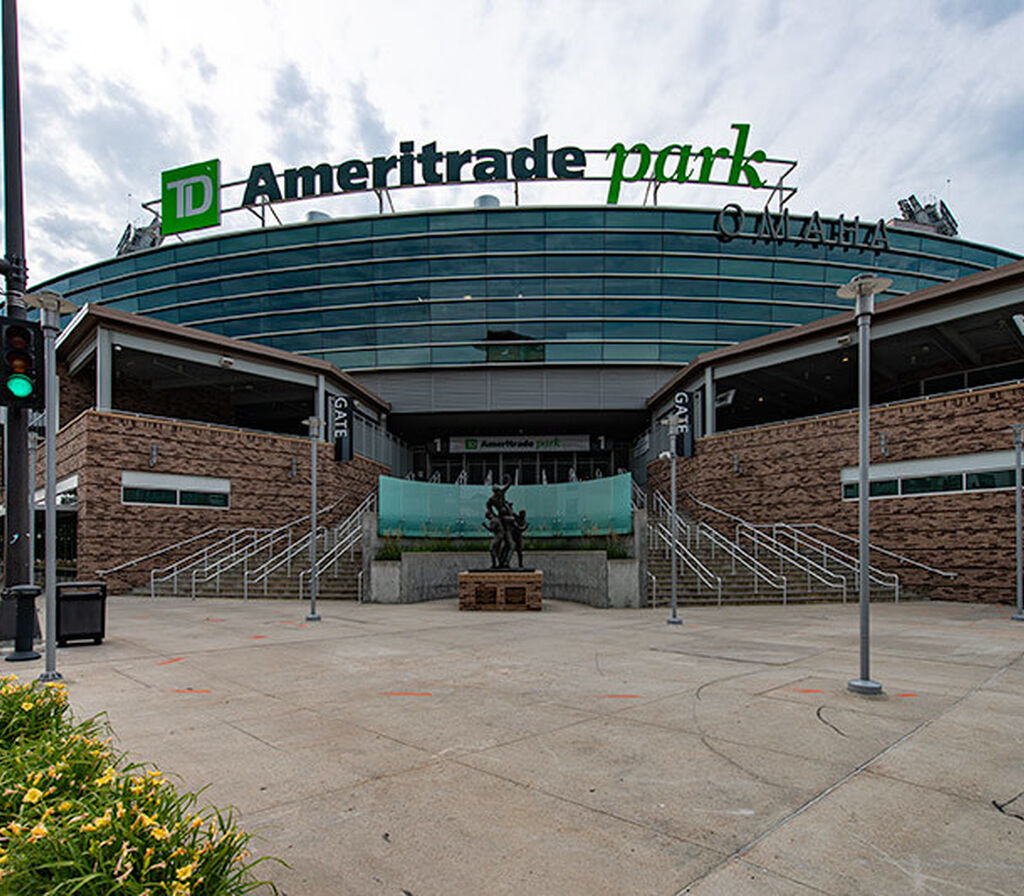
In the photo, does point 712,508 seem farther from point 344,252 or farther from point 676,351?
point 344,252

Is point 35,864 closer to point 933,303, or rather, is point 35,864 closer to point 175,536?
point 175,536

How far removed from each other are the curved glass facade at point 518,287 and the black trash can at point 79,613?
3012cm

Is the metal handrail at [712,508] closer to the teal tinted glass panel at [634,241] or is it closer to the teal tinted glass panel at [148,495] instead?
the teal tinted glass panel at [634,241]

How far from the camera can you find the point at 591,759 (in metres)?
5.47

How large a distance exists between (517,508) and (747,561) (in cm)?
788

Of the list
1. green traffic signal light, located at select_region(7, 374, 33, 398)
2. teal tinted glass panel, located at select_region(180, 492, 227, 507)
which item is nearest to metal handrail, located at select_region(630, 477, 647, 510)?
teal tinted glass panel, located at select_region(180, 492, 227, 507)

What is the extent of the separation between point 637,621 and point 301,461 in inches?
741

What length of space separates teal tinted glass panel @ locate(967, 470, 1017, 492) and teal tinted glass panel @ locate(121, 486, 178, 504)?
87.4 feet

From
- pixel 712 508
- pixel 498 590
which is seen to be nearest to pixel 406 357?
pixel 712 508

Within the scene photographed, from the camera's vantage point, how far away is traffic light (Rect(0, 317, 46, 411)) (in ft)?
28.9

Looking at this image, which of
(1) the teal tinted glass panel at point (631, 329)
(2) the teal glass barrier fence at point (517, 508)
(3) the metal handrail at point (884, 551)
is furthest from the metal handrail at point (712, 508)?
(1) the teal tinted glass panel at point (631, 329)

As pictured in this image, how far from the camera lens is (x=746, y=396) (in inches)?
1452

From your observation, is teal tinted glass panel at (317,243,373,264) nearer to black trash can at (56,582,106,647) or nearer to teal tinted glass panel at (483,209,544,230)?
teal tinted glass panel at (483,209,544,230)

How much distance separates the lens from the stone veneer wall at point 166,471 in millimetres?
23078
